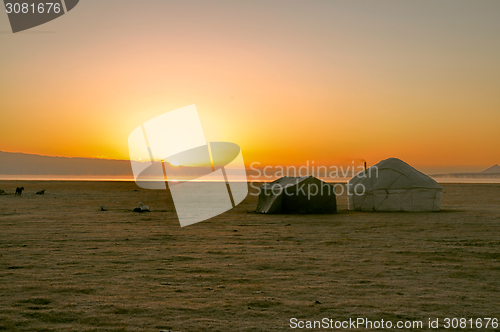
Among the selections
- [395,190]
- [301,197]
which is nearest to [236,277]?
[301,197]

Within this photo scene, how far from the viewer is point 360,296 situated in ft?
19.2

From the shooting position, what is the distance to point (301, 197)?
64.4ft

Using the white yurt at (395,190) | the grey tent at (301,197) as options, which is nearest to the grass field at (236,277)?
the grey tent at (301,197)

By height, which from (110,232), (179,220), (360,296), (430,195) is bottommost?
(430,195)

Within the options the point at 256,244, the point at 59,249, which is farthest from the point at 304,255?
the point at 59,249

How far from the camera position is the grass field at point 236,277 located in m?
5.04

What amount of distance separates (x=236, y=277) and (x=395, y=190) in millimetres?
15440

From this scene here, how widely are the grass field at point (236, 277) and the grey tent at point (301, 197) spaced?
20.1 feet

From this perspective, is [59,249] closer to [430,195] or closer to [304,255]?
[304,255]

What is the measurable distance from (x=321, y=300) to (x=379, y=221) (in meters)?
11.2

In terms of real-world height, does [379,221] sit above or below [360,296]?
below

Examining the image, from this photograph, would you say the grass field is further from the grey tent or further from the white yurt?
the white yurt

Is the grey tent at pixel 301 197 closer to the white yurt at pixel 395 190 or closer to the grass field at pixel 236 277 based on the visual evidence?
the white yurt at pixel 395 190

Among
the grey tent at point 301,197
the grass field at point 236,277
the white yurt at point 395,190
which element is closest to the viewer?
the grass field at point 236,277
